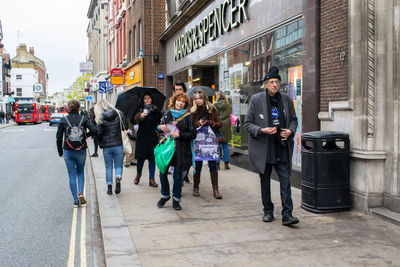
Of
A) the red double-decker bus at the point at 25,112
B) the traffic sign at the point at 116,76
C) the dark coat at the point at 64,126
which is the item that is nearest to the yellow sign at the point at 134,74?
the traffic sign at the point at 116,76

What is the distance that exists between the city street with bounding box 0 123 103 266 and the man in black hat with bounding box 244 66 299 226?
230 centimetres

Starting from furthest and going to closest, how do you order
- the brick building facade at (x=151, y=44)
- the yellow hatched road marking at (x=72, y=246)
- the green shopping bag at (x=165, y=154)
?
the brick building facade at (x=151, y=44) < the green shopping bag at (x=165, y=154) < the yellow hatched road marking at (x=72, y=246)

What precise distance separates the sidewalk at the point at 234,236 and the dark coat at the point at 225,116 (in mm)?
3259

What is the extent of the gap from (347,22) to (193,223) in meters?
3.74

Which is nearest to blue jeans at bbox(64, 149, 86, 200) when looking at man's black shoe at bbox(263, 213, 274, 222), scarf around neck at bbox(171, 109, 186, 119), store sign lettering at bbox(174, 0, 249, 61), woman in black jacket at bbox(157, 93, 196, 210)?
woman in black jacket at bbox(157, 93, 196, 210)

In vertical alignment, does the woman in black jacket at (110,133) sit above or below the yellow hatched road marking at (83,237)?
above

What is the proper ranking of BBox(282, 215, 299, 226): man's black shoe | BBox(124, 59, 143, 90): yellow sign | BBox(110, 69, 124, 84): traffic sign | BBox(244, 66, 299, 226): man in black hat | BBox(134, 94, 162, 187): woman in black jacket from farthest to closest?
BBox(124, 59, 143, 90): yellow sign → BBox(110, 69, 124, 84): traffic sign → BBox(134, 94, 162, 187): woman in black jacket → BBox(244, 66, 299, 226): man in black hat → BBox(282, 215, 299, 226): man's black shoe

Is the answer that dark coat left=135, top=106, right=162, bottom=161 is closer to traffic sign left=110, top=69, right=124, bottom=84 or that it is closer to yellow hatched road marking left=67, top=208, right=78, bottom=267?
yellow hatched road marking left=67, top=208, right=78, bottom=267

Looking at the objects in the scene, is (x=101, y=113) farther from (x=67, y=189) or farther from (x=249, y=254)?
(x=249, y=254)

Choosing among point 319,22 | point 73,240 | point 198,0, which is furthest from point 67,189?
point 198,0

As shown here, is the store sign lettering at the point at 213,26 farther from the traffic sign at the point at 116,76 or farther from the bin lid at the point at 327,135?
the bin lid at the point at 327,135

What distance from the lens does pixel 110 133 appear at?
7555mm

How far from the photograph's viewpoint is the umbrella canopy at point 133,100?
8258 millimetres

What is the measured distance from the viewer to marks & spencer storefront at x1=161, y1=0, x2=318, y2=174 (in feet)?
29.3
